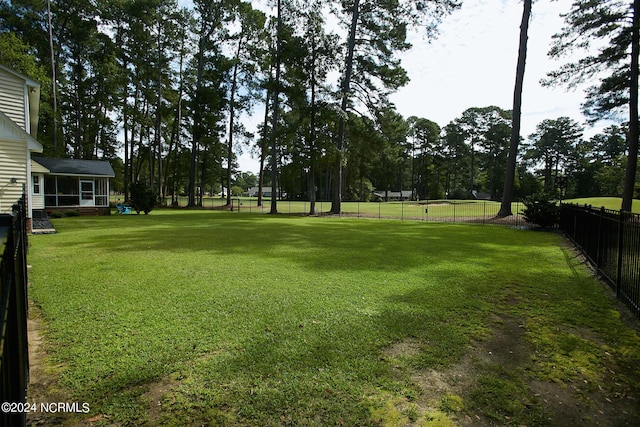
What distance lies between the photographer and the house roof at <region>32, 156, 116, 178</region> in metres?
A: 20.2

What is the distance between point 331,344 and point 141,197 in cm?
2127

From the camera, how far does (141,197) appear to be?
21.2 m

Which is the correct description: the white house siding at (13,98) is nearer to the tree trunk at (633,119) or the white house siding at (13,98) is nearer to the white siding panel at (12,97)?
the white siding panel at (12,97)

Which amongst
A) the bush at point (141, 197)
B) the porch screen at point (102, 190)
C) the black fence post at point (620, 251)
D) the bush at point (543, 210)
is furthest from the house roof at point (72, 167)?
the black fence post at point (620, 251)

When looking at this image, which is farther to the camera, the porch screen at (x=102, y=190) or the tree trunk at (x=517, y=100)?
the porch screen at (x=102, y=190)

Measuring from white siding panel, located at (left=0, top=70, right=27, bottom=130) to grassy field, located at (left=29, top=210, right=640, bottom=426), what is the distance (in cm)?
822

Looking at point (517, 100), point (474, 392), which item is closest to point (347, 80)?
point (517, 100)

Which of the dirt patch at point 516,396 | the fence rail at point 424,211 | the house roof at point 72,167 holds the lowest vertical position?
the dirt patch at point 516,396

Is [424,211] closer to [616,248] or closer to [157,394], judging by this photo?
[616,248]

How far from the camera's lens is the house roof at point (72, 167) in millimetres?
20234

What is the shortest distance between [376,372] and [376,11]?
81.0 ft

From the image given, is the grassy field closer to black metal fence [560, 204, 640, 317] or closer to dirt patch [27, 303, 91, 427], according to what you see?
dirt patch [27, 303, 91, 427]

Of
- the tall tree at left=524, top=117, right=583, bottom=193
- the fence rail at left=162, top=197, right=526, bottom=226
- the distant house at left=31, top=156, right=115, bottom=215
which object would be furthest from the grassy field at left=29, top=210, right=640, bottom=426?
the tall tree at left=524, top=117, right=583, bottom=193

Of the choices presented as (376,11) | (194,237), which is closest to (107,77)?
(376,11)
